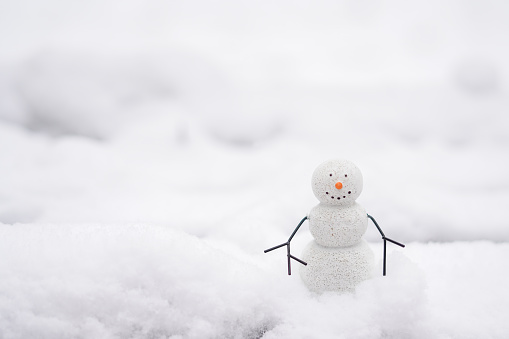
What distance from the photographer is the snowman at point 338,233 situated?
4.55 feet

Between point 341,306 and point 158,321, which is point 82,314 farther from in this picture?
point 341,306

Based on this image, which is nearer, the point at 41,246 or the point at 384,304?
the point at 384,304

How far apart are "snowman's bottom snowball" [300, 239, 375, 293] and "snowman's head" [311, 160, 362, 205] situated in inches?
6.1

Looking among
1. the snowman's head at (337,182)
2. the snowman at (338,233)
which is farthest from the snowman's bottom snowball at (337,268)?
the snowman's head at (337,182)

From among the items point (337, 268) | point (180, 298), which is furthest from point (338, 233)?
point (180, 298)

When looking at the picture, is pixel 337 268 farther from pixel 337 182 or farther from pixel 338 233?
pixel 337 182

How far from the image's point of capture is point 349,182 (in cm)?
138

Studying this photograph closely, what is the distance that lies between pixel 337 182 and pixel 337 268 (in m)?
0.27

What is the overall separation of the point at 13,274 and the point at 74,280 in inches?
7.4

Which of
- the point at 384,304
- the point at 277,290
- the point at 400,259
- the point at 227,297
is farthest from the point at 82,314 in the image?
the point at 400,259

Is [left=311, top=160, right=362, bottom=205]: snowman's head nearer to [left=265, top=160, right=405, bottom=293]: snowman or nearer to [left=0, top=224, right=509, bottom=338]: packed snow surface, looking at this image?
[left=265, top=160, right=405, bottom=293]: snowman

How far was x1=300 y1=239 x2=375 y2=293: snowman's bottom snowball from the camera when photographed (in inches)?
54.7

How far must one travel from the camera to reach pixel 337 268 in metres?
1.39

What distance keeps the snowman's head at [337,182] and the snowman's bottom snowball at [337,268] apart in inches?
6.1
